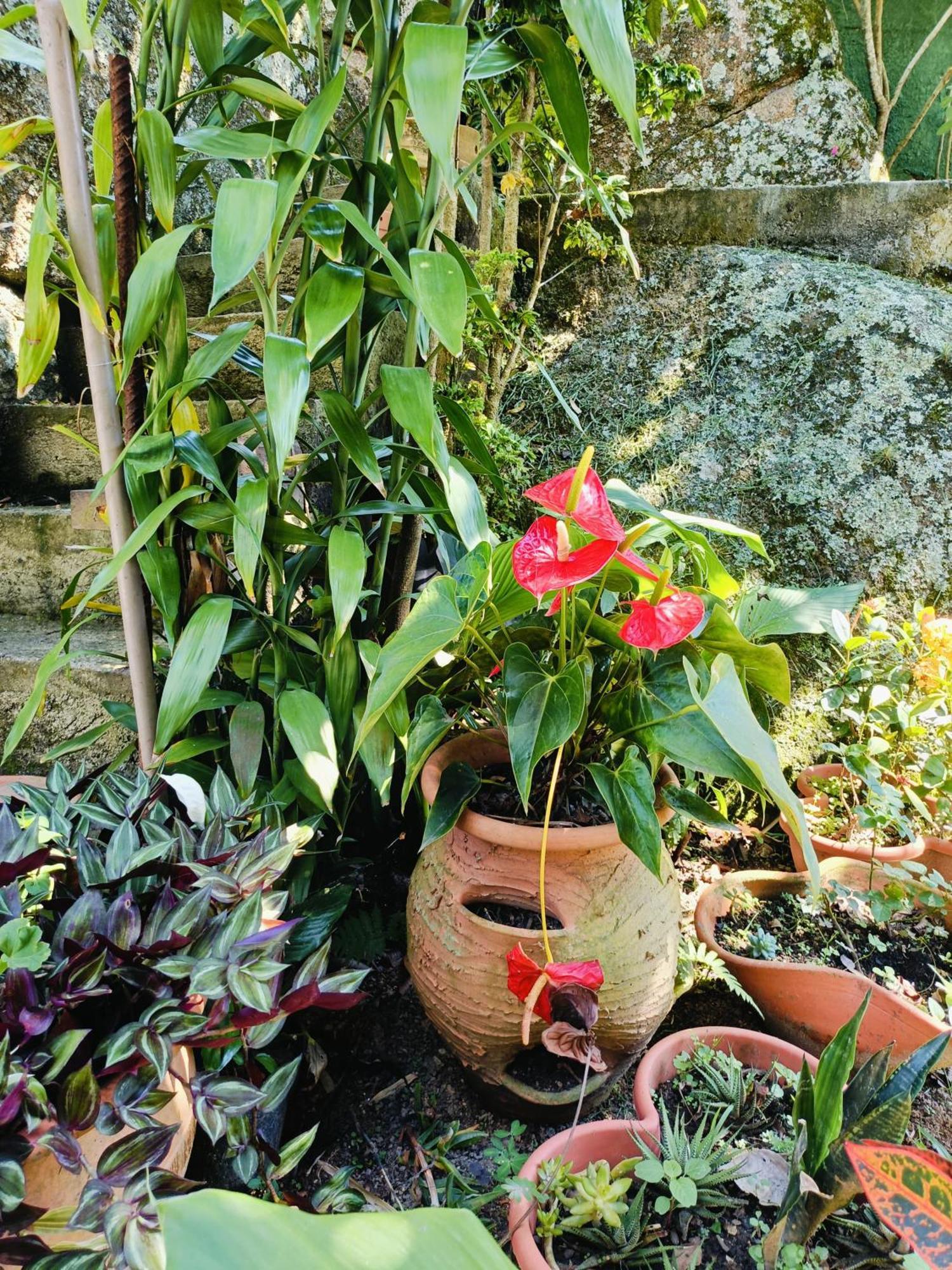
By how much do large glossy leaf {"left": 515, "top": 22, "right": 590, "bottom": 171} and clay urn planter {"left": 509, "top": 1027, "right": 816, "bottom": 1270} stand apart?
0.97 m

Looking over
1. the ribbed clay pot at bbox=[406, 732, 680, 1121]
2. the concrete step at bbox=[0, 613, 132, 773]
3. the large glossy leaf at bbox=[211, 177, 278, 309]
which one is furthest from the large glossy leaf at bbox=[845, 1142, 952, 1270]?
the concrete step at bbox=[0, 613, 132, 773]

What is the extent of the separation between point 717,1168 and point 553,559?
2.01ft

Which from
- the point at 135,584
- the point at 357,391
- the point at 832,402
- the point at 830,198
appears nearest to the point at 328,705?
the point at 135,584

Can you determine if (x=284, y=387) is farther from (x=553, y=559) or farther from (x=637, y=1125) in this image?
(x=637, y=1125)

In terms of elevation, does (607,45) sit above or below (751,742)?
above

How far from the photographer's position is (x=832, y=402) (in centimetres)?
172

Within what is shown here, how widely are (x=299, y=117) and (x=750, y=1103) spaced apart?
1.14m

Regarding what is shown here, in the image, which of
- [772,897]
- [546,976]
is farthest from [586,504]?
[772,897]

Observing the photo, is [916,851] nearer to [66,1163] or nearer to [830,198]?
[66,1163]

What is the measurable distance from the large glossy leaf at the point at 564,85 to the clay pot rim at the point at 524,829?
25.7 inches

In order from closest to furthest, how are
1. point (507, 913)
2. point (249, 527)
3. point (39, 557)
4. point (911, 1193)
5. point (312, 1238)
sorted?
point (312, 1238)
point (911, 1193)
point (249, 527)
point (507, 913)
point (39, 557)

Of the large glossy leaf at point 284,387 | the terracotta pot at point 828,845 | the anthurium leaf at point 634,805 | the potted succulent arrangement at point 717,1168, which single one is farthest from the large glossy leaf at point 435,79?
the terracotta pot at point 828,845

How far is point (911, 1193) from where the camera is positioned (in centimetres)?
41

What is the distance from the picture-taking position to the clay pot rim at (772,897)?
953mm
